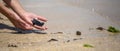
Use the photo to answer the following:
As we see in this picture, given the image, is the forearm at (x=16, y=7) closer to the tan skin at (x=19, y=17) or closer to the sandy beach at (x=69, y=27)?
the tan skin at (x=19, y=17)

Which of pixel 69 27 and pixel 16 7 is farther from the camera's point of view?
pixel 69 27

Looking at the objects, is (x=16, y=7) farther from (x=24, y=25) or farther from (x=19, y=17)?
(x=24, y=25)

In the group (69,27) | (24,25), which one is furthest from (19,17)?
(69,27)

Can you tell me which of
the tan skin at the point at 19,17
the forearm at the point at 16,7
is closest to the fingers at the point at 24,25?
the tan skin at the point at 19,17

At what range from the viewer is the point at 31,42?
3.51m

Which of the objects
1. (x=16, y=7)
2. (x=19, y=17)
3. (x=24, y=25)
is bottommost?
(x=24, y=25)

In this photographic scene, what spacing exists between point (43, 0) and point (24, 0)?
14.8 inches

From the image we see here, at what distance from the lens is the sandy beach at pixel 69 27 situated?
3.33m

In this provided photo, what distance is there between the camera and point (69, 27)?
4.42m

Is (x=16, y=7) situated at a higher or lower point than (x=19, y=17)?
higher

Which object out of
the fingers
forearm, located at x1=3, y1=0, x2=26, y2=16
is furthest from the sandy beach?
forearm, located at x1=3, y1=0, x2=26, y2=16

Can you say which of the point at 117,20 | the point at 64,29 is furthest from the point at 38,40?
the point at 117,20

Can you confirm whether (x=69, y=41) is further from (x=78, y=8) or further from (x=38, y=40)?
(x=78, y=8)

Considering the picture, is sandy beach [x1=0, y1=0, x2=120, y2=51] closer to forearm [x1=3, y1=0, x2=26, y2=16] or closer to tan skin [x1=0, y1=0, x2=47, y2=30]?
tan skin [x1=0, y1=0, x2=47, y2=30]
